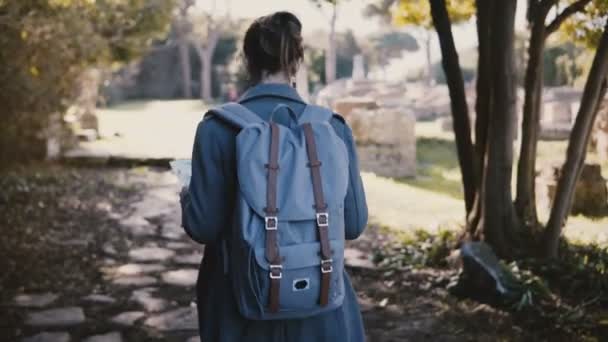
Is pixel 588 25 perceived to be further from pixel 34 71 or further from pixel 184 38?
pixel 184 38

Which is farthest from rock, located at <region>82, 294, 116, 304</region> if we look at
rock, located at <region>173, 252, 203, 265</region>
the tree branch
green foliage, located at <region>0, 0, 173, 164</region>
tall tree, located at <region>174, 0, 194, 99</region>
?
tall tree, located at <region>174, 0, 194, 99</region>

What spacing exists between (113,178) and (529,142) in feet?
21.8

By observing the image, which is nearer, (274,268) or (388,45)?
(274,268)

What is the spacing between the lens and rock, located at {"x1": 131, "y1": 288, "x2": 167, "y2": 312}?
478 cm

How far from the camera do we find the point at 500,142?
5332 millimetres

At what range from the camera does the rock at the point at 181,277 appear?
17.7ft

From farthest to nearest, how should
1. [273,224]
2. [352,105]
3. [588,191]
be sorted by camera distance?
[352,105]
[588,191]
[273,224]

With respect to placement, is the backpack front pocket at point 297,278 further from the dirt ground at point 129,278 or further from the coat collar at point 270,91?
the dirt ground at point 129,278

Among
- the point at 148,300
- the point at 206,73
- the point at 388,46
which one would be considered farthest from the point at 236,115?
the point at 388,46

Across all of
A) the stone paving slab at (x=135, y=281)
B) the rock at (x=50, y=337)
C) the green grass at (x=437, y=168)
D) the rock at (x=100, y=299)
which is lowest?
the green grass at (x=437, y=168)

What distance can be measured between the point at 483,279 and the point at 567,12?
2.18 m

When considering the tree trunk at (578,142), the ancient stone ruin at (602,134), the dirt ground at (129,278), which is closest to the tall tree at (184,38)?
the dirt ground at (129,278)

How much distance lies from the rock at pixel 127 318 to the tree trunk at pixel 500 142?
2585 mm

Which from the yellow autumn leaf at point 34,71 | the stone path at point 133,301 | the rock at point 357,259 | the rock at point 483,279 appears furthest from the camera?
the yellow autumn leaf at point 34,71
